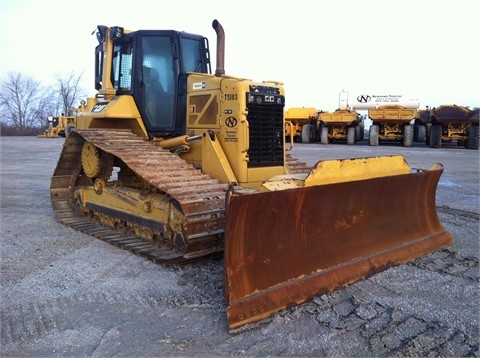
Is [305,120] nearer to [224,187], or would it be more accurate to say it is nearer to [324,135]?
[324,135]

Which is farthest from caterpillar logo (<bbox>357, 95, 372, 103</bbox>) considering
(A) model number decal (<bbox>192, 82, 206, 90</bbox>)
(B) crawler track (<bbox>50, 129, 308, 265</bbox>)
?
(A) model number decal (<bbox>192, 82, 206, 90</bbox>)

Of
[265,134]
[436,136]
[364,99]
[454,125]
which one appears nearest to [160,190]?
[265,134]

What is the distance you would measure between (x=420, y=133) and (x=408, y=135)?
177 cm

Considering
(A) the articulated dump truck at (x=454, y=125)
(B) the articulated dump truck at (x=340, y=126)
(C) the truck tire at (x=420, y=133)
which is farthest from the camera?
(B) the articulated dump truck at (x=340, y=126)

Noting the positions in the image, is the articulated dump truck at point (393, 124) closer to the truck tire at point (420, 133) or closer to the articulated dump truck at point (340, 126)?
the truck tire at point (420, 133)

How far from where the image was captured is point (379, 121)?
26.2 metres

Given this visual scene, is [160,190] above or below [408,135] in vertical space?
→ below

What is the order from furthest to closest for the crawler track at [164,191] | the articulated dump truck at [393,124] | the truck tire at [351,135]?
the truck tire at [351,135] → the articulated dump truck at [393,124] → the crawler track at [164,191]

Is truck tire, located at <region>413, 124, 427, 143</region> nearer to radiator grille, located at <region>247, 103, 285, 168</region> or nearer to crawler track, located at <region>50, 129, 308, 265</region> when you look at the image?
crawler track, located at <region>50, 129, 308, 265</region>

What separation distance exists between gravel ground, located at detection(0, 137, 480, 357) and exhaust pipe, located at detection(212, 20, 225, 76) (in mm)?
2654

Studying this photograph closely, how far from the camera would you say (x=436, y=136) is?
25141 millimetres

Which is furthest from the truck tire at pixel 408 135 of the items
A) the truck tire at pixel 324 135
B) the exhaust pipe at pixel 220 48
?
the exhaust pipe at pixel 220 48

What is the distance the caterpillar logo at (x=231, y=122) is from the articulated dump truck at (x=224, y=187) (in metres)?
0.03

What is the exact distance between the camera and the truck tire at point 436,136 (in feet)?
82.1
